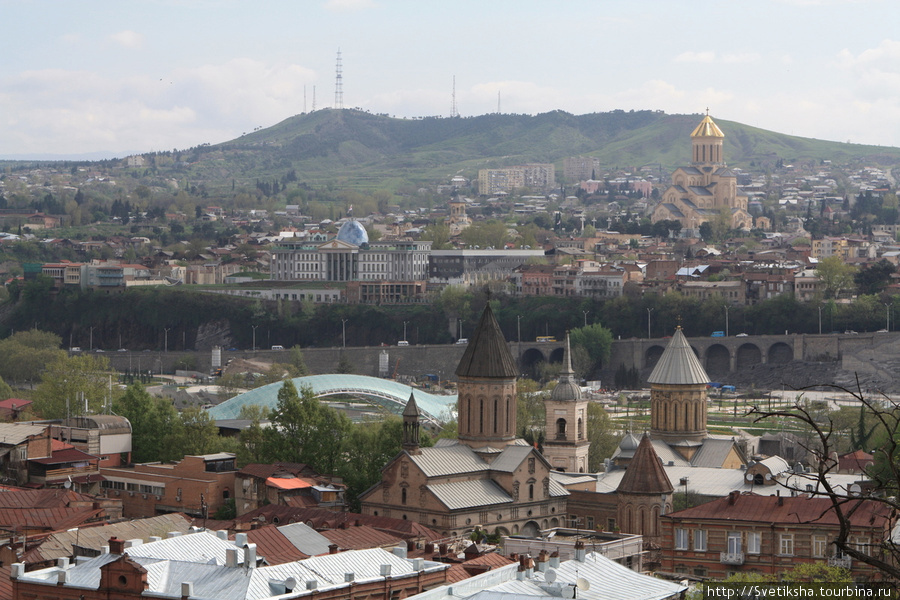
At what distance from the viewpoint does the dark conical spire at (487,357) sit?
57094 mm

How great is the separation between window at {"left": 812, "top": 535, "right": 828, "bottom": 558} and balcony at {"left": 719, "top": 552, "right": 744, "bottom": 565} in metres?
1.87

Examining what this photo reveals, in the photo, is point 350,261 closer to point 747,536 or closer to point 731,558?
point 747,536

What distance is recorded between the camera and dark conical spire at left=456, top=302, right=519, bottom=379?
2248 inches

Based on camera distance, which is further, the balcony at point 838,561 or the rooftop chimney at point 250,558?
the balcony at point 838,561

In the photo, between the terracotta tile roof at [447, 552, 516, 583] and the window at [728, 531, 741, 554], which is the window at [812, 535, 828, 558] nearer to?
the window at [728, 531, 741, 554]

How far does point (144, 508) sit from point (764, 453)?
28653 millimetres

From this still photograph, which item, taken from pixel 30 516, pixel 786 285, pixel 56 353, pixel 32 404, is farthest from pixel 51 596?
pixel 786 285

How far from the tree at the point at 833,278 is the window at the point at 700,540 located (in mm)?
100727

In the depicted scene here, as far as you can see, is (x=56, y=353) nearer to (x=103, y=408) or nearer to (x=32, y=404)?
(x=32, y=404)

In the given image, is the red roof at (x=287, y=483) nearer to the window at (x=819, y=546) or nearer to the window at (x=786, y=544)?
the window at (x=786, y=544)

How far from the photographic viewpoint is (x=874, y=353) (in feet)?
417

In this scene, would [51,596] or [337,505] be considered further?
[337,505]

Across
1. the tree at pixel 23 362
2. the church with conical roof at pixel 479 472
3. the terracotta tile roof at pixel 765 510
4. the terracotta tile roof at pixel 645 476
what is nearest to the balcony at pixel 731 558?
the terracotta tile roof at pixel 765 510

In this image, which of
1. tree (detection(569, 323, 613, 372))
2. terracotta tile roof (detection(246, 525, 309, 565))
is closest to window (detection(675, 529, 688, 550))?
terracotta tile roof (detection(246, 525, 309, 565))
